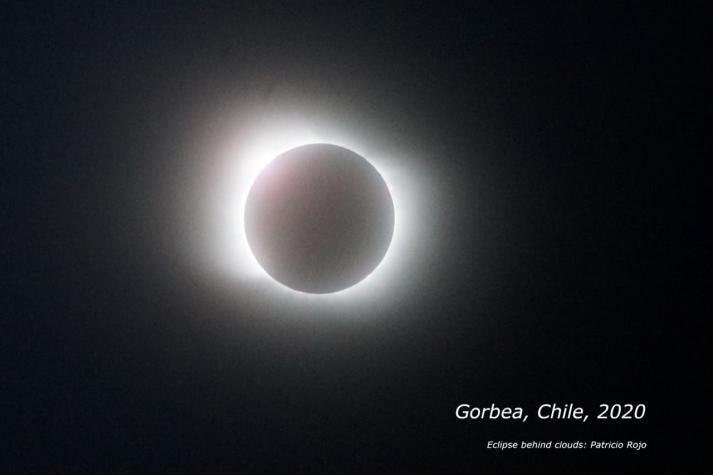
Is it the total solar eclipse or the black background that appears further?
the black background

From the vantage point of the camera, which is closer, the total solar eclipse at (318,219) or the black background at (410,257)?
the total solar eclipse at (318,219)

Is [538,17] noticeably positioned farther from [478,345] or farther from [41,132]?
[41,132]

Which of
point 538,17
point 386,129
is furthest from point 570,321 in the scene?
point 538,17

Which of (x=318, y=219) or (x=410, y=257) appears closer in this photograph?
(x=318, y=219)

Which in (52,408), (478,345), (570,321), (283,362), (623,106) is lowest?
(52,408)
